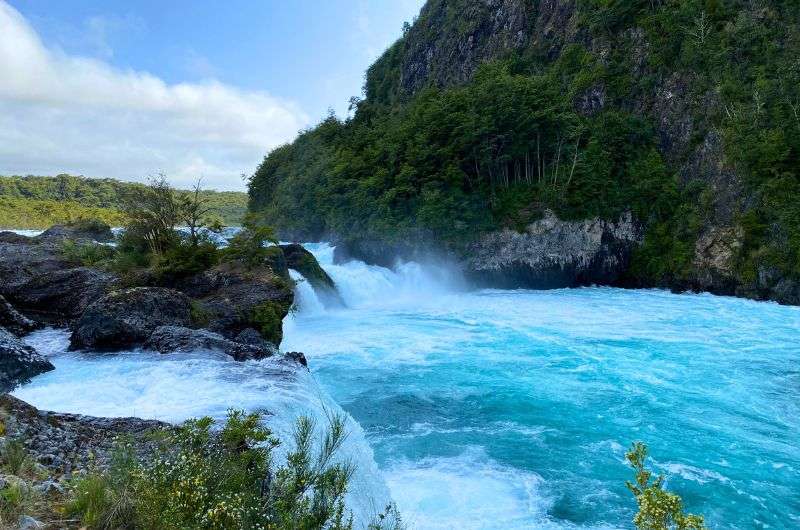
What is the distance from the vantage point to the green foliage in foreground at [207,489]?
12.6 ft

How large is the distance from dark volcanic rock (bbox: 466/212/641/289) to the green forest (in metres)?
41.8

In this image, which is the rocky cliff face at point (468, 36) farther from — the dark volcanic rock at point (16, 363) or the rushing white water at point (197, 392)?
the dark volcanic rock at point (16, 363)

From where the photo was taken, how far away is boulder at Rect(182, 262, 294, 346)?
12992 millimetres

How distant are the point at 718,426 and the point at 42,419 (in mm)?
12785

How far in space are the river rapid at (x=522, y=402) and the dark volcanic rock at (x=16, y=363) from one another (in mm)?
252

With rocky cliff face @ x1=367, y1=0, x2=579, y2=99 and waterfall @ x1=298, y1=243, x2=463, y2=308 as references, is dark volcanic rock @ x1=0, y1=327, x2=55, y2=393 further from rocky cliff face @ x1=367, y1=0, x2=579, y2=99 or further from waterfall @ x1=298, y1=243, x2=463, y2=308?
rocky cliff face @ x1=367, y1=0, x2=579, y2=99

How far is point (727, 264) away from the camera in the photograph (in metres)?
26.4

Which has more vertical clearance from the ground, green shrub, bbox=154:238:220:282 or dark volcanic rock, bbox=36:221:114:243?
dark volcanic rock, bbox=36:221:114:243

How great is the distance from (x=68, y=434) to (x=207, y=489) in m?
2.61

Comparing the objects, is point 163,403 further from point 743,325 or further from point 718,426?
point 743,325

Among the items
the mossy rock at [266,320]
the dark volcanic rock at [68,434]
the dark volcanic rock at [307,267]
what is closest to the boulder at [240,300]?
the mossy rock at [266,320]

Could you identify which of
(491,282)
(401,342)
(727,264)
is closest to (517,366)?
(401,342)

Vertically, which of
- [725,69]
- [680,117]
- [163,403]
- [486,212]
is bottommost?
[163,403]

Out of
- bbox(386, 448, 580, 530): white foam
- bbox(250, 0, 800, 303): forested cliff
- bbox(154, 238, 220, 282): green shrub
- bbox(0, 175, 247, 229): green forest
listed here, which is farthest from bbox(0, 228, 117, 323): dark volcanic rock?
bbox(0, 175, 247, 229): green forest
